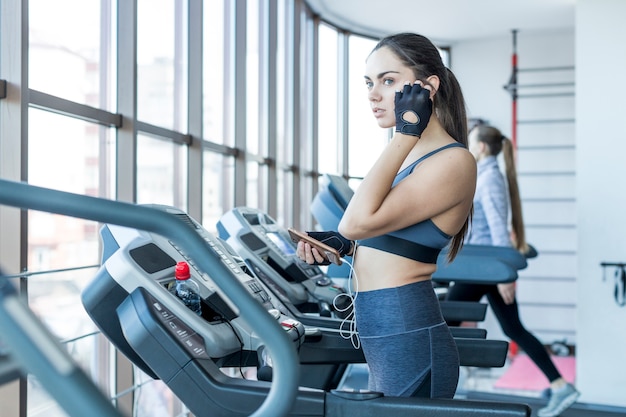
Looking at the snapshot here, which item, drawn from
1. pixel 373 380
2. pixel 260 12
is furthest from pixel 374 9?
pixel 373 380

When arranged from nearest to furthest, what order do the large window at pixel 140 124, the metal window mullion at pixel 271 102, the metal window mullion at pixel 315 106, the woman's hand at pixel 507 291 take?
the large window at pixel 140 124, the woman's hand at pixel 507 291, the metal window mullion at pixel 271 102, the metal window mullion at pixel 315 106

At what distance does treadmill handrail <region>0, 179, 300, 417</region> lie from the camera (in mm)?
884

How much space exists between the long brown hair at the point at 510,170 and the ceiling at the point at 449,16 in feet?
7.87

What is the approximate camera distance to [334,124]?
286 inches

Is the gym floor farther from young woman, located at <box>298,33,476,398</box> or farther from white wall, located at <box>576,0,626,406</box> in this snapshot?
young woman, located at <box>298,33,476,398</box>

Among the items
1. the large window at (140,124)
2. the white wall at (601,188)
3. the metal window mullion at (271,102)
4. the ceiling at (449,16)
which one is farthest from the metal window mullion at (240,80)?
the white wall at (601,188)

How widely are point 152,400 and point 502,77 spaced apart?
17.5 feet

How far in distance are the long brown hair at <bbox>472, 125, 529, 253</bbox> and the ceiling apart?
7.87ft

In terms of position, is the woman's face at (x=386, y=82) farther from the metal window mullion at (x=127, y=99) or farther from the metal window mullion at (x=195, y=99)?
the metal window mullion at (x=195, y=99)

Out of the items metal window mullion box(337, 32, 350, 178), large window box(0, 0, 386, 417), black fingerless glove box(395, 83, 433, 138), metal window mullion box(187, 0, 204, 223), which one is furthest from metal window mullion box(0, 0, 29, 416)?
metal window mullion box(337, 32, 350, 178)

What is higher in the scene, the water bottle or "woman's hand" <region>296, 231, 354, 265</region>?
"woman's hand" <region>296, 231, 354, 265</region>

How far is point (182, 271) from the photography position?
1808mm

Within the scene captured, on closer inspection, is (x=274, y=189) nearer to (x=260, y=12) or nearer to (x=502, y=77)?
(x=260, y=12)

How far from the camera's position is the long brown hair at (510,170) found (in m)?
4.13
